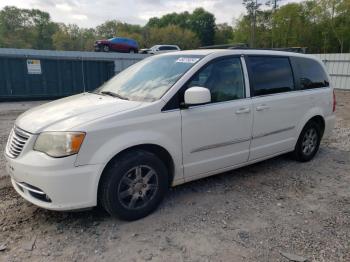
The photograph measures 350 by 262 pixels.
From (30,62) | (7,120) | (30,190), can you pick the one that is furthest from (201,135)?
(30,62)

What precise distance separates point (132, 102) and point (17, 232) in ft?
5.65

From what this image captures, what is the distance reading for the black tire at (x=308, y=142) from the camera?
5073 mm

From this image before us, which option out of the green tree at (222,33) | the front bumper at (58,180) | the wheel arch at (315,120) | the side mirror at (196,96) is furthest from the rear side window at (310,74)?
the green tree at (222,33)

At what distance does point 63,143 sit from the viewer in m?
2.82

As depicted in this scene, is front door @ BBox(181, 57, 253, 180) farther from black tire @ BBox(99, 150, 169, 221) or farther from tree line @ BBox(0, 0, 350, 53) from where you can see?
tree line @ BBox(0, 0, 350, 53)

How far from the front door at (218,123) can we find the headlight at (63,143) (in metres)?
1.16

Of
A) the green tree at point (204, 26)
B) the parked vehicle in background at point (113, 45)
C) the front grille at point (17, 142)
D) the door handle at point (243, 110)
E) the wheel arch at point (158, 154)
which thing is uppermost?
the green tree at point (204, 26)

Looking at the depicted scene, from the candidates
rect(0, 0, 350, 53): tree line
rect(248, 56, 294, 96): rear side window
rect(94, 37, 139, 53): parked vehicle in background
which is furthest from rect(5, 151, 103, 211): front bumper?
rect(0, 0, 350, 53): tree line

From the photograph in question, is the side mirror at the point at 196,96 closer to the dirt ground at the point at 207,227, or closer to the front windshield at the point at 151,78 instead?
the front windshield at the point at 151,78

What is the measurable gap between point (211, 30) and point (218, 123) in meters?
81.5

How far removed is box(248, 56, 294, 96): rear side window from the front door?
233 mm

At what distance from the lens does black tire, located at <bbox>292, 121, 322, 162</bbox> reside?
507 cm

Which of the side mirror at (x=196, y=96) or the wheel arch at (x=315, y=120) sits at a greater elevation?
the side mirror at (x=196, y=96)

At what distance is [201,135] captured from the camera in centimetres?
360
